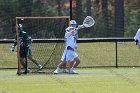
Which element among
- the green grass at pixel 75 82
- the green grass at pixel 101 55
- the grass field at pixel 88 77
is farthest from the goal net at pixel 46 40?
the green grass at pixel 101 55

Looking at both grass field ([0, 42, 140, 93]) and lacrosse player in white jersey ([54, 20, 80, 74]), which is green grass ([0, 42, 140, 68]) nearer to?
grass field ([0, 42, 140, 93])

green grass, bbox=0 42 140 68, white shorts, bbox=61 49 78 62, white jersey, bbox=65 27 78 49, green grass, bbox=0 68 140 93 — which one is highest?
white jersey, bbox=65 27 78 49

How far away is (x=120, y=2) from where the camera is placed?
33062 mm

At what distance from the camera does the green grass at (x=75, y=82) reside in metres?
15.9

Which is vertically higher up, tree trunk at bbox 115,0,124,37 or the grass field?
tree trunk at bbox 115,0,124,37

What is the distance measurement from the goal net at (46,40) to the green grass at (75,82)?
4.03ft

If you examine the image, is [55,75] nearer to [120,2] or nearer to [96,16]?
[120,2]

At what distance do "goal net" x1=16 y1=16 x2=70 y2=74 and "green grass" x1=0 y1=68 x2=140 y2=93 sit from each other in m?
1.23

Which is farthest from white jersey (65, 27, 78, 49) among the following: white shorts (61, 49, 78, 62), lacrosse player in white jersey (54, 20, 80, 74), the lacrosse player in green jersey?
the lacrosse player in green jersey

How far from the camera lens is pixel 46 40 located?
2325cm

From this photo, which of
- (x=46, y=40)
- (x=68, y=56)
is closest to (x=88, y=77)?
(x=68, y=56)

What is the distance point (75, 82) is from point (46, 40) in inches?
217

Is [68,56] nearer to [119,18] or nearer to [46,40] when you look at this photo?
[46,40]

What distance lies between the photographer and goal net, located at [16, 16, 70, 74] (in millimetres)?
22328
